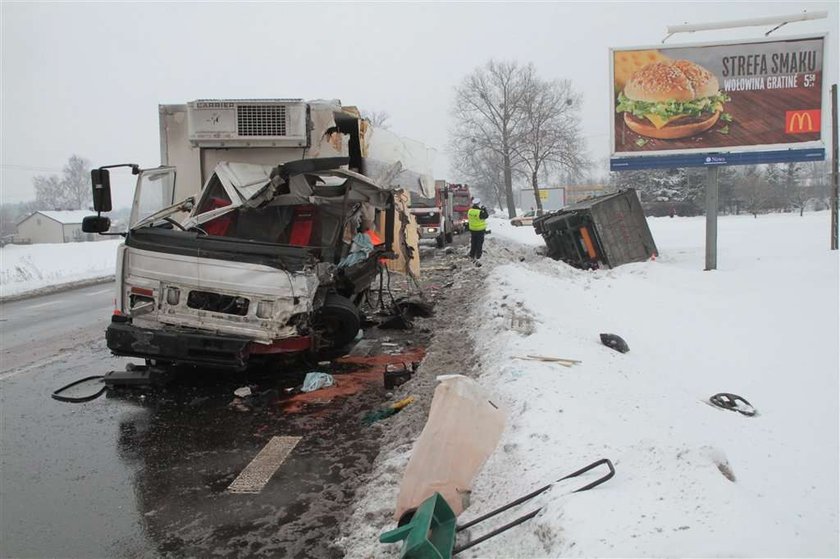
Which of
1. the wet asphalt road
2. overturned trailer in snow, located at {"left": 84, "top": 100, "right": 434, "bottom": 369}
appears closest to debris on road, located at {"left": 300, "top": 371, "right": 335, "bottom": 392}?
the wet asphalt road

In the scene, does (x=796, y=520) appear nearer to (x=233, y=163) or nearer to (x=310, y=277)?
(x=310, y=277)

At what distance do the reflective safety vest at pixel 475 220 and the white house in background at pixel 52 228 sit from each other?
63.1 metres

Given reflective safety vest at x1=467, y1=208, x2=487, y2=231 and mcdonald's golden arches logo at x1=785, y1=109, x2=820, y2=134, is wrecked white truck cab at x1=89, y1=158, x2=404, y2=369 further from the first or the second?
mcdonald's golden arches logo at x1=785, y1=109, x2=820, y2=134

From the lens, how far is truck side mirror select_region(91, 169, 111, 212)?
20.4 feet

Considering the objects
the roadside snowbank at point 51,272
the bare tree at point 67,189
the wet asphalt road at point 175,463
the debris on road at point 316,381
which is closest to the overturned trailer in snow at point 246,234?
the debris on road at point 316,381

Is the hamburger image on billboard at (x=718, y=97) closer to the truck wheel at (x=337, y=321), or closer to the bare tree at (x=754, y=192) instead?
the truck wheel at (x=337, y=321)

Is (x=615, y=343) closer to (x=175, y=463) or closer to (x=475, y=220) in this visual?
(x=175, y=463)

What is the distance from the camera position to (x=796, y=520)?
9.90 feet

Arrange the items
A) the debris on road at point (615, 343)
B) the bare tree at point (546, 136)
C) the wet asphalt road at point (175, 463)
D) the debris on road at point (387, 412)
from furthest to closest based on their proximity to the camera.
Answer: the bare tree at point (546, 136)
the debris on road at point (615, 343)
the debris on road at point (387, 412)
the wet asphalt road at point (175, 463)

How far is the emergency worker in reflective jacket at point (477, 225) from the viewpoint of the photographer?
17.0m

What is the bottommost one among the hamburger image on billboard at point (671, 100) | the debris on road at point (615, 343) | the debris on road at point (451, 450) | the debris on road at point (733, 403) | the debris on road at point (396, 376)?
the debris on road at point (733, 403)

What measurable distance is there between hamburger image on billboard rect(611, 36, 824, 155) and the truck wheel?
1054 centimetres

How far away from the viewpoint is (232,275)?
5.67 metres

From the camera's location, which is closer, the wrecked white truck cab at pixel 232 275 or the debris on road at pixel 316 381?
the wrecked white truck cab at pixel 232 275
